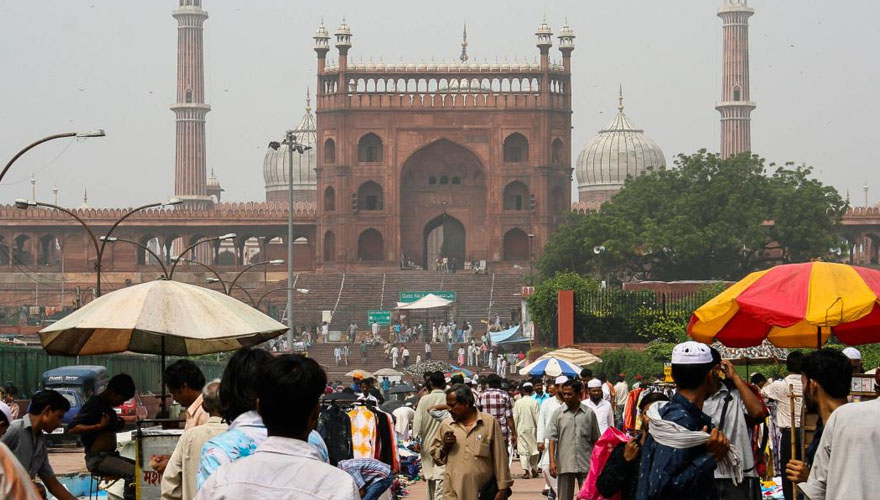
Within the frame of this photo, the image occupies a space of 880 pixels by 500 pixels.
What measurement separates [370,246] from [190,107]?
13.2m

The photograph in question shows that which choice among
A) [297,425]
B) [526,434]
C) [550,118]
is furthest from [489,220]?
[297,425]

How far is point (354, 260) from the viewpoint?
184 ft

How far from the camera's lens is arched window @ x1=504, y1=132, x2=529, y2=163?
2239 inches

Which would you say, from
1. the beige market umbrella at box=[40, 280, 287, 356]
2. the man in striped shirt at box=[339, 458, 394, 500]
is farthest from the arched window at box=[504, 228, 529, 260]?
the man in striped shirt at box=[339, 458, 394, 500]

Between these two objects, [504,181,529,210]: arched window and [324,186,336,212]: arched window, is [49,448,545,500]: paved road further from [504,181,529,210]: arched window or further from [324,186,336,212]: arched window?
[324,186,336,212]: arched window

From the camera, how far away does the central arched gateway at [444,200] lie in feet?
187

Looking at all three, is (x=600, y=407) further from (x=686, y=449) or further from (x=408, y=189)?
(x=408, y=189)

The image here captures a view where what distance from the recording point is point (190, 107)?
67.3m

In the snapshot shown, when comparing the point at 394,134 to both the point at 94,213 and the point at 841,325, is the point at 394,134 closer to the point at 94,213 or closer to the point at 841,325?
the point at 94,213

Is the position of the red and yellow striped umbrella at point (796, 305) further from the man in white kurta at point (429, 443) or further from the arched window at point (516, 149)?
the arched window at point (516, 149)

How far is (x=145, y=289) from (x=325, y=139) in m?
49.6

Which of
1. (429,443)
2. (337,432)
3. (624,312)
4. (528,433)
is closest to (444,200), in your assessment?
(624,312)

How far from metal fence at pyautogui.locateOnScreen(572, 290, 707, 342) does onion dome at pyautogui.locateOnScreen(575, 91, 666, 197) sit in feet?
124

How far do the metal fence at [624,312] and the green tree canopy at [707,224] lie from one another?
29.8ft
